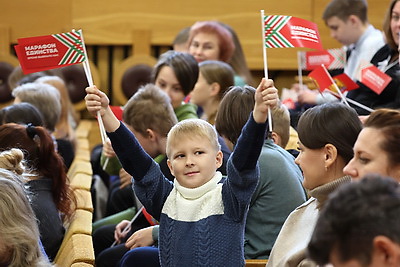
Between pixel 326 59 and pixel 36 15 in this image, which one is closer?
pixel 326 59

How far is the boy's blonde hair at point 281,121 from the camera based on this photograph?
3.33 metres

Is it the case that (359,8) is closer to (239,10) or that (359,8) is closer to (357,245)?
(239,10)

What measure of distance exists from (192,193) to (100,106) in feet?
1.34

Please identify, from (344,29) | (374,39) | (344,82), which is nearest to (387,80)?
(344,82)

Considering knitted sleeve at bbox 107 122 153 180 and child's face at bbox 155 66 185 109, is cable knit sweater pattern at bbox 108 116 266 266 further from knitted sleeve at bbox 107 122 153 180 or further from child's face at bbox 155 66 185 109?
child's face at bbox 155 66 185 109

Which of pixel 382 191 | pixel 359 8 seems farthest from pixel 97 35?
pixel 382 191

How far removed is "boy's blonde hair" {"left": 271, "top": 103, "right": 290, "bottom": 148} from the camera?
10.9 feet

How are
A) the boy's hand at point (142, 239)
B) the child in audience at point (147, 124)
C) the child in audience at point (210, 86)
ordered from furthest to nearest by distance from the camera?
the child in audience at point (210, 86) → the child in audience at point (147, 124) → the boy's hand at point (142, 239)

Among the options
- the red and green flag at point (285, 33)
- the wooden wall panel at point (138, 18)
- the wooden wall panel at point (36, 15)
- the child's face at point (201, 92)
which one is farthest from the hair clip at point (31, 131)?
the wooden wall panel at point (36, 15)

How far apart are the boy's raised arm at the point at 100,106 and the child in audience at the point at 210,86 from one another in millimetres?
1850

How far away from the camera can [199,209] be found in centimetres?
249

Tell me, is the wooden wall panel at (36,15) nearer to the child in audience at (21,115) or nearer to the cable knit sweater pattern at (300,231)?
the child in audience at (21,115)

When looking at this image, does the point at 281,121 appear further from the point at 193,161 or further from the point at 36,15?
the point at 36,15

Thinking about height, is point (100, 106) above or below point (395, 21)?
above
